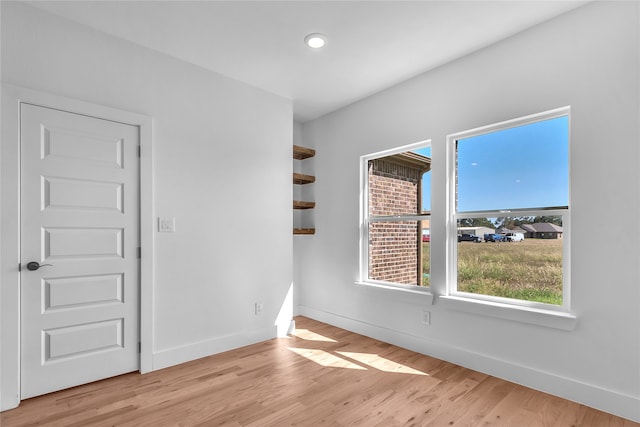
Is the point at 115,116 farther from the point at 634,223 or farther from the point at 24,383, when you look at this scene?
the point at 634,223

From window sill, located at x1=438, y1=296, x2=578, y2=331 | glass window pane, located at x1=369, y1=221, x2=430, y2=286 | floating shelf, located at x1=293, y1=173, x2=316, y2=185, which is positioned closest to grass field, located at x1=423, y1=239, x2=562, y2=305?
window sill, located at x1=438, y1=296, x2=578, y2=331

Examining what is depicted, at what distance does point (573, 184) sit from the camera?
7.71ft

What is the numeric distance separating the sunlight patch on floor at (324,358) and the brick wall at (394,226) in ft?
3.44

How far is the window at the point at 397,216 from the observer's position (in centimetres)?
340

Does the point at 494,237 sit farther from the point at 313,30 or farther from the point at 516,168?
the point at 313,30

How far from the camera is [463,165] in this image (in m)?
3.06

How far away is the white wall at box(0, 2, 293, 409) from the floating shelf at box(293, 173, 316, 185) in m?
0.38

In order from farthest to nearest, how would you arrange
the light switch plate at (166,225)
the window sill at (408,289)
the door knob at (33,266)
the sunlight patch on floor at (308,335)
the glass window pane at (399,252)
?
the sunlight patch on floor at (308,335), the glass window pane at (399,252), the window sill at (408,289), the light switch plate at (166,225), the door knob at (33,266)

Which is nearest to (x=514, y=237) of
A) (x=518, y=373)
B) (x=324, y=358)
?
(x=518, y=373)

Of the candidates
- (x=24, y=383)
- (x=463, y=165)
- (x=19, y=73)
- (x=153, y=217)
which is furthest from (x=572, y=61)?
(x=24, y=383)

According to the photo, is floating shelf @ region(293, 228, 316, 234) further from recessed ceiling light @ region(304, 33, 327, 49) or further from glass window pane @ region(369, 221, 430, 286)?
recessed ceiling light @ region(304, 33, 327, 49)

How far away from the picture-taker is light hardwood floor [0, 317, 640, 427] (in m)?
2.10

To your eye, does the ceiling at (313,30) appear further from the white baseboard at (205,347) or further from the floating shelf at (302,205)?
the white baseboard at (205,347)

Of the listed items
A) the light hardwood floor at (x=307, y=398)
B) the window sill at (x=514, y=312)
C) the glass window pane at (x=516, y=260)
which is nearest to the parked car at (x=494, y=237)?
the glass window pane at (x=516, y=260)
